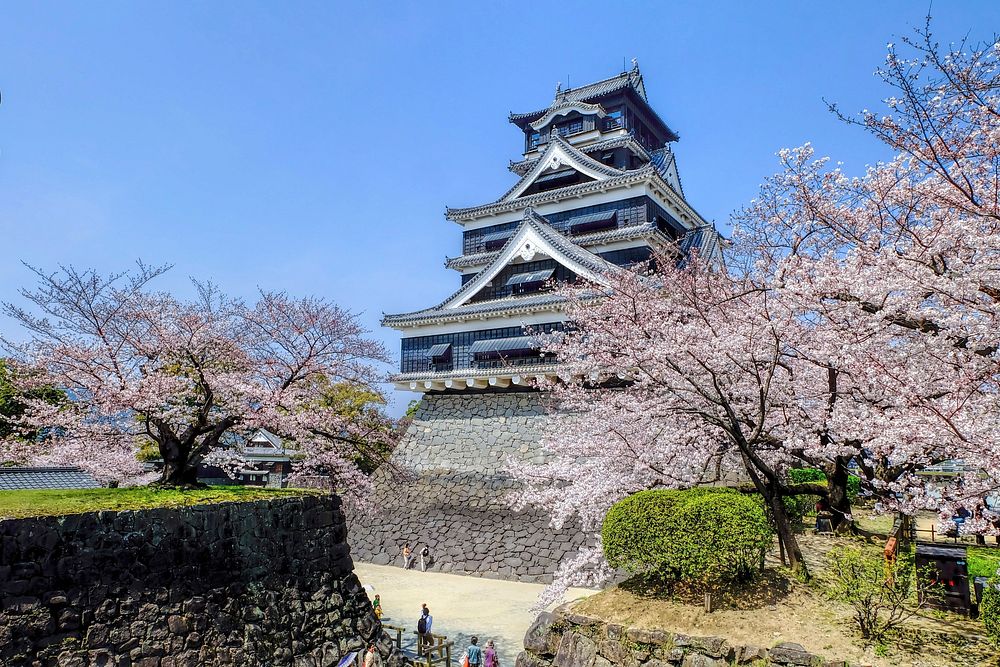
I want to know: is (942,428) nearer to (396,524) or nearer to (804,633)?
(804,633)

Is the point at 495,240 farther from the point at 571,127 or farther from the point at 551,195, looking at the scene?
the point at 571,127

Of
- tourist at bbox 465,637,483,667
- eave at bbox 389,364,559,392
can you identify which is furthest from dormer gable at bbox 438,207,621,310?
tourist at bbox 465,637,483,667

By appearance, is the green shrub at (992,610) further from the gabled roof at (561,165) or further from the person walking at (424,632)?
the gabled roof at (561,165)

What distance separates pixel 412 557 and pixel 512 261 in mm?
12260

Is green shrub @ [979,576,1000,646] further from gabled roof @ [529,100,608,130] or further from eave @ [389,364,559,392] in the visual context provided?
gabled roof @ [529,100,608,130]

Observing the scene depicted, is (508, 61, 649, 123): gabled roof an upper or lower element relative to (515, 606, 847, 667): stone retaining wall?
upper

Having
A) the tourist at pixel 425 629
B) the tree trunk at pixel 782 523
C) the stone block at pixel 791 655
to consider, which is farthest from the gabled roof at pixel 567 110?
the stone block at pixel 791 655

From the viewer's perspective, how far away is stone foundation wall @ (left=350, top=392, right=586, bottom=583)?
18875 mm

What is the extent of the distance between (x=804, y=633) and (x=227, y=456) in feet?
33.0

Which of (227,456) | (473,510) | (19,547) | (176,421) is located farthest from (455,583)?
(19,547)

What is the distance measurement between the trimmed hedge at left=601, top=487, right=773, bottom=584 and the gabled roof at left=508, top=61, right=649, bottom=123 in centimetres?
2893

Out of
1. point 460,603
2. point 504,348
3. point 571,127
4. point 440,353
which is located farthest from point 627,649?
point 571,127

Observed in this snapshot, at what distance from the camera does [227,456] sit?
11883 mm

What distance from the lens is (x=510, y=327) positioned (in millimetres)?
24094
